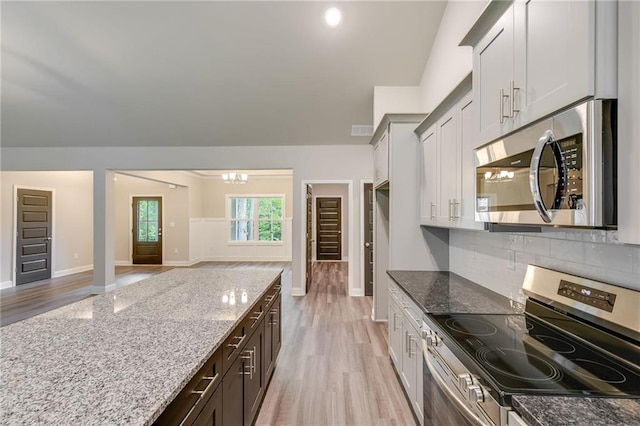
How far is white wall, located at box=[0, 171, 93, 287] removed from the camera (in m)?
6.17

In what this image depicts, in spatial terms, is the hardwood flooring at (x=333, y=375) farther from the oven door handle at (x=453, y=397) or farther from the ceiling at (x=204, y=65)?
the ceiling at (x=204, y=65)

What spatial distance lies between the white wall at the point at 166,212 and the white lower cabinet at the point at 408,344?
759 centimetres

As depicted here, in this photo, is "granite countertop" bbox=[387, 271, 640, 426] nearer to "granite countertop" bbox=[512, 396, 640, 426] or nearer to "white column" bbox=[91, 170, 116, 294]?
"granite countertop" bbox=[512, 396, 640, 426]

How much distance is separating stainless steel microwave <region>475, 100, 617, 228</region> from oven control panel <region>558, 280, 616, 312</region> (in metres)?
0.41

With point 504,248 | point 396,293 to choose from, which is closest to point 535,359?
point 504,248

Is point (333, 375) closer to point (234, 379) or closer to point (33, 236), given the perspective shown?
point (234, 379)

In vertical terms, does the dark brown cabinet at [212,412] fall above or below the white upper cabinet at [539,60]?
below

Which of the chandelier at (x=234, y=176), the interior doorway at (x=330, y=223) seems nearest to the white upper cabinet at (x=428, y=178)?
the chandelier at (x=234, y=176)

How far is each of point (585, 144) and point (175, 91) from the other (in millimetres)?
4655

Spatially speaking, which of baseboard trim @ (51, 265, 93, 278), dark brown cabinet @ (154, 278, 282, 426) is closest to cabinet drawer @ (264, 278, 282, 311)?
dark brown cabinet @ (154, 278, 282, 426)

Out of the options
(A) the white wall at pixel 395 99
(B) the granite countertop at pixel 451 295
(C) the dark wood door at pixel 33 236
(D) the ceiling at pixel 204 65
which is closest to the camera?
(B) the granite countertop at pixel 451 295

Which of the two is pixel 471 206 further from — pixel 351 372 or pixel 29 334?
pixel 29 334

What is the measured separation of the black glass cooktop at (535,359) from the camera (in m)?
0.96

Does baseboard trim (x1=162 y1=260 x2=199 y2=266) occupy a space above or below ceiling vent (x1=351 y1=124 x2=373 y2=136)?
below
